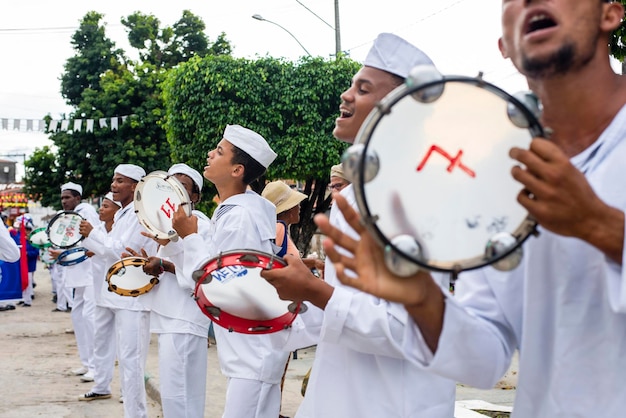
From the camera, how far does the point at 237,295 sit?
3602 millimetres

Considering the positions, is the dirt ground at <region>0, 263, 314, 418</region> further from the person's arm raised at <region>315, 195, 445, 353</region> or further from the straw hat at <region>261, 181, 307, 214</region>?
the person's arm raised at <region>315, 195, 445, 353</region>

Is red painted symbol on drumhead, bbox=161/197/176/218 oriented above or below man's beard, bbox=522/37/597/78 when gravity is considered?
below

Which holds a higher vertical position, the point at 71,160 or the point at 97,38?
the point at 97,38

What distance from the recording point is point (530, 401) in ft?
5.95

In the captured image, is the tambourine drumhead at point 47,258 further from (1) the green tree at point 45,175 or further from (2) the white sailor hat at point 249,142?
(1) the green tree at point 45,175

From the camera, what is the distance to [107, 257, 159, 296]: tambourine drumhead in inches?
235

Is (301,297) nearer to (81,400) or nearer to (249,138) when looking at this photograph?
(249,138)

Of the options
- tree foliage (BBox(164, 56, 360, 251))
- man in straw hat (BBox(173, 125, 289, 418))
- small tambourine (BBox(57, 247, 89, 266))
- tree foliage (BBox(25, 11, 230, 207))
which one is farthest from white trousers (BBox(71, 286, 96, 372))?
tree foliage (BBox(25, 11, 230, 207))

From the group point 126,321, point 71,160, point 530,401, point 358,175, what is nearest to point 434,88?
point 358,175

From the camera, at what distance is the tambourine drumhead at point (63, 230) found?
29.6ft

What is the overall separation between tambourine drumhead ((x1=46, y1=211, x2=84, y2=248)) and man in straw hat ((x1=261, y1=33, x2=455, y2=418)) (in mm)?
6668

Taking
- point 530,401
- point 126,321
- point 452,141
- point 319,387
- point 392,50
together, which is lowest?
point 126,321

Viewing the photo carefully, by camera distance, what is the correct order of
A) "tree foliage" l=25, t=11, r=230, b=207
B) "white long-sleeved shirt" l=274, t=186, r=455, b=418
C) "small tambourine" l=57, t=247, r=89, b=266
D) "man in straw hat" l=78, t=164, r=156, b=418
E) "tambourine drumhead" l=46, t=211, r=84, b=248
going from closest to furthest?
"white long-sleeved shirt" l=274, t=186, r=455, b=418
"man in straw hat" l=78, t=164, r=156, b=418
"tambourine drumhead" l=46, t=211, r=84, b=248
"small tambourine" l=57, t=247, r=89, b=266
"tree foliage" l=25, t=11, r=230, b=207

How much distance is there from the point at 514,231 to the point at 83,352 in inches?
379
